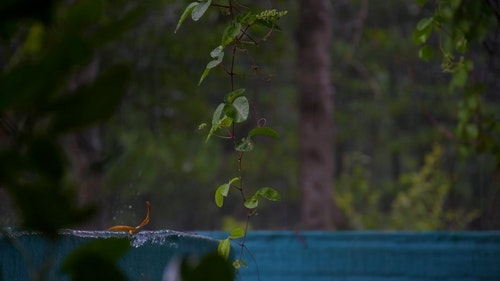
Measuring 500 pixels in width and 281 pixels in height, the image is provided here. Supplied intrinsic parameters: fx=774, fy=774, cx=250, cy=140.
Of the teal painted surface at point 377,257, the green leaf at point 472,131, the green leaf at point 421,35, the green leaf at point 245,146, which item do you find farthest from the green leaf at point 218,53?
the green leaf at point 472,131

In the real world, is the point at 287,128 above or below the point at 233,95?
below

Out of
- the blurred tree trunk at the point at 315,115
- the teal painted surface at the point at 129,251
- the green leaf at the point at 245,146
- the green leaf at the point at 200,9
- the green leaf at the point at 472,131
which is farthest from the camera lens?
the blurred tree trunk at the point at 315,115

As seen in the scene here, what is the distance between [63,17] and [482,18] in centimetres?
210

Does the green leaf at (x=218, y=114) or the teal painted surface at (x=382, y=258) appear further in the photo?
the teal painted surface at (x=382, y=258)

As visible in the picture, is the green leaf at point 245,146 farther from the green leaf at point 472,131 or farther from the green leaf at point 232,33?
the green leaf at point 472,131

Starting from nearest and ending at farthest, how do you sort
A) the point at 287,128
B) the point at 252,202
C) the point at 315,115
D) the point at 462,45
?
the point at 252,202, the point at 462,45, the point at 315,115, the point at 287,128

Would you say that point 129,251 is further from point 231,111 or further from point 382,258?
point 382,258

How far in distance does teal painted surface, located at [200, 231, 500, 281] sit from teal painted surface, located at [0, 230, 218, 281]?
1147 mm

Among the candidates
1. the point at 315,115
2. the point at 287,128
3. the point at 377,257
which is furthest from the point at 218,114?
the point at 287,128

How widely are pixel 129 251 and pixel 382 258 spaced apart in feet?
4.99

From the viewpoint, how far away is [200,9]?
1365 millimetres

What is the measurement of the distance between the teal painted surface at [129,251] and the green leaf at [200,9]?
1.32 feet

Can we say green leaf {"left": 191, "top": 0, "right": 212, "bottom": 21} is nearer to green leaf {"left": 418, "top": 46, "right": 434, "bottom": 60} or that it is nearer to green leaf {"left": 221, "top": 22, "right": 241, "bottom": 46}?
Result: green leaf {"left": 221, "top": 22, "right": 241, "bottom": 46}

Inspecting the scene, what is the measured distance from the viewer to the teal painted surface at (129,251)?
4.06ft
